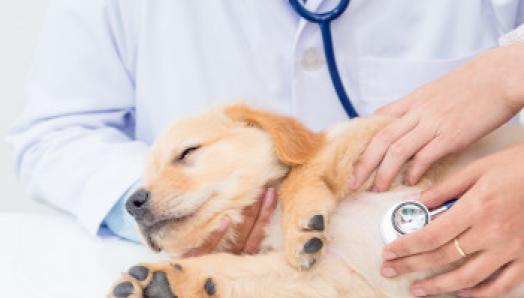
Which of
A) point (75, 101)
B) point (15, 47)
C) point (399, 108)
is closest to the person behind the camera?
point (399, 108)

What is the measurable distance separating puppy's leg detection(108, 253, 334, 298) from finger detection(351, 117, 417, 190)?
0.49 ft

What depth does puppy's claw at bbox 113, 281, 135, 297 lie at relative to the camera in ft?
2.54

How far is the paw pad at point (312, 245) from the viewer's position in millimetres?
821

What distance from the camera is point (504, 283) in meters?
0.84

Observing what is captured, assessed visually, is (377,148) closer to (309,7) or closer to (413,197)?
(413,197)

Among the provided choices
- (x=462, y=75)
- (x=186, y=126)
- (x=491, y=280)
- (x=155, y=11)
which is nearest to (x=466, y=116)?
(x=462, y=75)

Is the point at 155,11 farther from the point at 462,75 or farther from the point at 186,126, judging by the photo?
the point at 462,75

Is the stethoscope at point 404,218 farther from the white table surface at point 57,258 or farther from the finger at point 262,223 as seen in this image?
the white table surface at point 57,258

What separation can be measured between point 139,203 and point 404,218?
0.32m

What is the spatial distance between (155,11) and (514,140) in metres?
0.63

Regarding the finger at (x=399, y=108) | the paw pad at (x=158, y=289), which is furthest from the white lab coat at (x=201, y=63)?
the paw pad at (x=158, y=289)

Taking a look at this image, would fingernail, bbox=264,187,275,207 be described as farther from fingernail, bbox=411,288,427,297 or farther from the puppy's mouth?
fingernail, bbox=411,288,427,297

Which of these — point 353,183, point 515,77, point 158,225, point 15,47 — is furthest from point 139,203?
point 15,47

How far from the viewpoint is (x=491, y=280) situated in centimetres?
86
